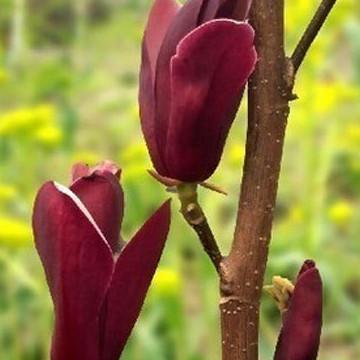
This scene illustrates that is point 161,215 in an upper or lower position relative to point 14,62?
lower

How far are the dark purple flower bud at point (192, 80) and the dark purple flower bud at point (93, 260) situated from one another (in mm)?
47

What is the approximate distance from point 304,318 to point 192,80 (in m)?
0.20

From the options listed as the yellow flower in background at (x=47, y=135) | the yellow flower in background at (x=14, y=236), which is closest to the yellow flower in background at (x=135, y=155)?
the yellow flower in background at (x=47, y=135)

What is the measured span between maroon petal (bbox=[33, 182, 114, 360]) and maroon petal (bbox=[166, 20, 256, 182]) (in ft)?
0.30

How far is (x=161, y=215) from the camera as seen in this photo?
39.5 inches

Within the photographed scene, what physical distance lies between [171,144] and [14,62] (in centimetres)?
303

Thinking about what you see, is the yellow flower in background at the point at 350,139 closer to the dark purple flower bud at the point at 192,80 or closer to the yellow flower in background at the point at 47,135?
the yellow flower in background at the point at 47,135

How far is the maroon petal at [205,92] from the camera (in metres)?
0.98

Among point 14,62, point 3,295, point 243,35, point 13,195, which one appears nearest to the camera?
point 243,35

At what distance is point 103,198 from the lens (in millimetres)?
1022

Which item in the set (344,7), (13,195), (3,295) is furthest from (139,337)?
(344,7)

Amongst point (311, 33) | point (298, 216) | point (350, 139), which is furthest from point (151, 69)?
point (350, 139)

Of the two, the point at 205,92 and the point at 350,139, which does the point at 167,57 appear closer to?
the point at 205,92

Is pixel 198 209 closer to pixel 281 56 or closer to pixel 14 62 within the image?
pixel 281 56
